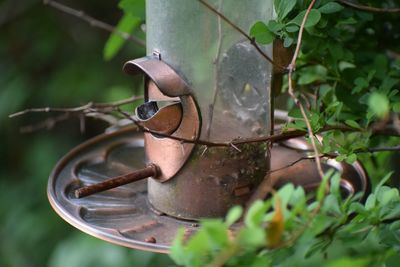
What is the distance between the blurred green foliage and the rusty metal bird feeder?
5.31 feet

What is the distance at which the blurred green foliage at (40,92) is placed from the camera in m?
3.09

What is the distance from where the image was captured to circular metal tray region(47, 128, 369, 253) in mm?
1253

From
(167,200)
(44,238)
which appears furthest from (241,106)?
(44,238)

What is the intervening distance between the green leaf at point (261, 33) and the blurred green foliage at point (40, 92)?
6.04ft

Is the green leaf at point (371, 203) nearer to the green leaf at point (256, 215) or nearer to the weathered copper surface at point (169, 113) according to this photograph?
the green leaf at point (256, 215)

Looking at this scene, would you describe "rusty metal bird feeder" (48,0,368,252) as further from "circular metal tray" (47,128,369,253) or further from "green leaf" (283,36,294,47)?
"green leaf" (283,36,294,47)

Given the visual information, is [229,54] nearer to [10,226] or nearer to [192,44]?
[192,44]

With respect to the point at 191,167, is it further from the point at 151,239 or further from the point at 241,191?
the point at 151,239

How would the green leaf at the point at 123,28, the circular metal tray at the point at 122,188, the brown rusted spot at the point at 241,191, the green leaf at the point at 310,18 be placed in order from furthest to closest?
1. the green leaf at the point at 123,28
2. the brown rusted spot at the point at 241,191
3. the circular metal tray at the point at 122,188
4. the green leaf at the point at 310,18

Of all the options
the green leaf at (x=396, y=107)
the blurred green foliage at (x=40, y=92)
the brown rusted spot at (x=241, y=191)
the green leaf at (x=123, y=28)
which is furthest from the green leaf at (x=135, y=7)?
the blurred green foliage at (x=40, y=92)

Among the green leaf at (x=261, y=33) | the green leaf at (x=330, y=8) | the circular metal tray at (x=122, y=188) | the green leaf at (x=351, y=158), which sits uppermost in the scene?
the green leaf at (x=330, y=8)

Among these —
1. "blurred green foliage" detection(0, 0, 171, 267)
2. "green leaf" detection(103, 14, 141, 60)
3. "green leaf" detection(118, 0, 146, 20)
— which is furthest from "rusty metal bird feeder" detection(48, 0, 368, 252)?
"blurred green foliage" detection(0, 0, 171, 267)

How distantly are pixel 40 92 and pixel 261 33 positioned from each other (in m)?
2.26

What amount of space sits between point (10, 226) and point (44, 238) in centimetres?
15
